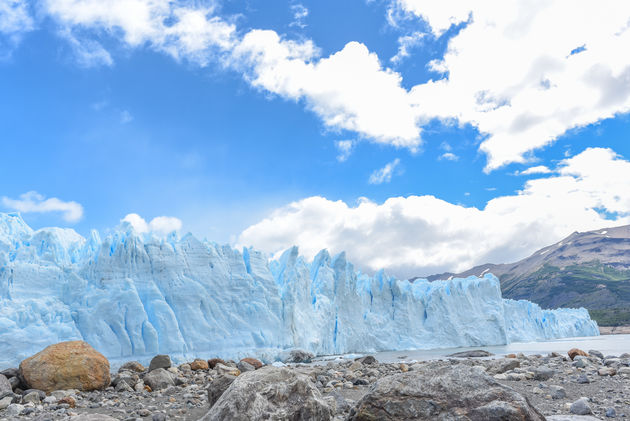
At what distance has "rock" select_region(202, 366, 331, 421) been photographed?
2730 millimetres

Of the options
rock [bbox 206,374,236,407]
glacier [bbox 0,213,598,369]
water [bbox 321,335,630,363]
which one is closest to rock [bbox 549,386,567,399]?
rock [bbox 206,374,236,407]

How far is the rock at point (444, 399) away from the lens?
2439 millimetres

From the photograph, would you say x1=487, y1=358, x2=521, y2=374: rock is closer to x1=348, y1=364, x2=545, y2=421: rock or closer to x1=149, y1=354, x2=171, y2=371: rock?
x1=348, y1=364, x2=545, y2=421: rock

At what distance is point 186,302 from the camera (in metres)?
18.3

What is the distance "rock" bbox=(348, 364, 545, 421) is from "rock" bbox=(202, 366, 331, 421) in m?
0.30

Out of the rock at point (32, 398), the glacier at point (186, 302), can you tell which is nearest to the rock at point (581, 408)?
the rock at point (32, 398)

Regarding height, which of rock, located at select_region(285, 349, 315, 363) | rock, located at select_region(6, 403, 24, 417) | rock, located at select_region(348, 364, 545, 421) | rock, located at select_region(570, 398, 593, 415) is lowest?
rock, located at select_region(285, 349, 315, 363)

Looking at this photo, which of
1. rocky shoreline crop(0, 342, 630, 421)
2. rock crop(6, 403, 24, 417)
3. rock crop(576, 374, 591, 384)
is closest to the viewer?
rocky shoreline crop(0, 342, 630, 421)

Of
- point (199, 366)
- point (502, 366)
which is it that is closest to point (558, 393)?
point (502, 366)

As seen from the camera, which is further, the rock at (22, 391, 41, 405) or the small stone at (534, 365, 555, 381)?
the small stone at (534, 365, 555, 381)

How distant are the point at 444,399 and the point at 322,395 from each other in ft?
4.11

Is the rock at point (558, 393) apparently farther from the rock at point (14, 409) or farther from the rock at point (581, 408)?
the rock at point (14, 409)

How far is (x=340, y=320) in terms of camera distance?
24.5 m

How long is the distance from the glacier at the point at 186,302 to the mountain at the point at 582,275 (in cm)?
3817
